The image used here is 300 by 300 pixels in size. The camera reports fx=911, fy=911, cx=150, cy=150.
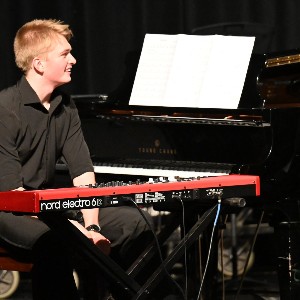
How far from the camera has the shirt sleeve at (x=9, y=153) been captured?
12.4ft

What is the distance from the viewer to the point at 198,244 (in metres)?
4.11

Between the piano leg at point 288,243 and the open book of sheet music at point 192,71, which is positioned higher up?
the open book of sheet music at point 192,71

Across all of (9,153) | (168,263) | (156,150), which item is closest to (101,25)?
(156,150)

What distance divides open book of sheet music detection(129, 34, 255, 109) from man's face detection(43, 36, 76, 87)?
60cm

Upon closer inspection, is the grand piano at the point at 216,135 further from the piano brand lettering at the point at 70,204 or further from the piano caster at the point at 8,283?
the piano caster at the point at 8,283

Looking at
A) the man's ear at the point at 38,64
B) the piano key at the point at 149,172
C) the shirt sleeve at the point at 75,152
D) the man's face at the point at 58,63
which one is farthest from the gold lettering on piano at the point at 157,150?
the man's ear at the point at 38,64

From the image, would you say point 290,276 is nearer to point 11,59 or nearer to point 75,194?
point 75,194

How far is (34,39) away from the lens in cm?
411

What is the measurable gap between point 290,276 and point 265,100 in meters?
0.84

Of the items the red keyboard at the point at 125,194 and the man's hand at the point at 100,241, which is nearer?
the red keyboard at the point at 125,194

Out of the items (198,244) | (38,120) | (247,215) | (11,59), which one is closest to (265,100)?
(198,244)

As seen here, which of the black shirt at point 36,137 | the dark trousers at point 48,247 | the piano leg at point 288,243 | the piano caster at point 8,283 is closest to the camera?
the dark trousers at point 48,247

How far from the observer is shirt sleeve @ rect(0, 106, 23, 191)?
377cm

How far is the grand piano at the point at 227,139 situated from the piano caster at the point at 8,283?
121cm
